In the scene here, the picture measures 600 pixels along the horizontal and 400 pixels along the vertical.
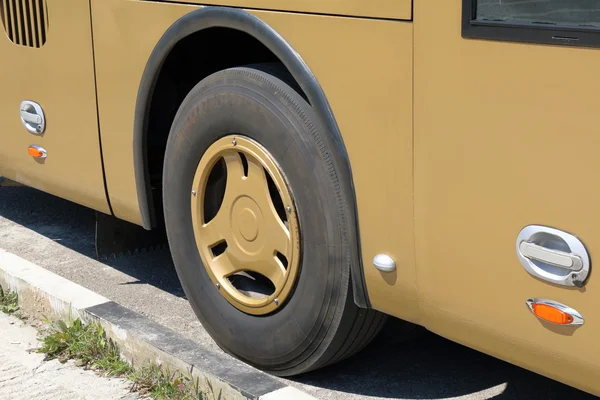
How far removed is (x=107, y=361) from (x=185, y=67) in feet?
3.53

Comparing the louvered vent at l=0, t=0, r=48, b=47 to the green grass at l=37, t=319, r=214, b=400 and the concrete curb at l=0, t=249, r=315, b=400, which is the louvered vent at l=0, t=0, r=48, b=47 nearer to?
the concrete curb at l=0, t=249, r=315, b=400

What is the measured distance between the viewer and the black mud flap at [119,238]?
4250mm

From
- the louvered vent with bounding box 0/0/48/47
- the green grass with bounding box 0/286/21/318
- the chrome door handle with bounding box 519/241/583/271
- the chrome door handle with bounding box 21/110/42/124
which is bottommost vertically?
the green grass with bounding box 0/286/21/318

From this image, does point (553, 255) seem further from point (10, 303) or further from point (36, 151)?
point (36, 151)

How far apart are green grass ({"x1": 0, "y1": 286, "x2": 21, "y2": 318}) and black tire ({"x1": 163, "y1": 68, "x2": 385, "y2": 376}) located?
77 cm

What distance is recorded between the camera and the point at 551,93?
7.10 ft

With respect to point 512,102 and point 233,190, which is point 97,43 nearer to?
point 233,190

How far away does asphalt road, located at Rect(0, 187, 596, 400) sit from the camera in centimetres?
317

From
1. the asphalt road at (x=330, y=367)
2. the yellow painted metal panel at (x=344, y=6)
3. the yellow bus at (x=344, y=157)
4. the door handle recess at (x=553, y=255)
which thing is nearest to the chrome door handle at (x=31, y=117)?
the yellow bus at (x=344, y=157)

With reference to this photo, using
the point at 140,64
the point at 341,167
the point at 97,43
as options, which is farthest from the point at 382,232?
the point at 97,43

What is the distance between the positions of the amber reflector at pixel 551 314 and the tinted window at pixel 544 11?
2.14ft

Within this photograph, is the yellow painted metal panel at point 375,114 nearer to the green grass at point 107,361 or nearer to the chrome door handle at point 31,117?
the green grass at point 107,361

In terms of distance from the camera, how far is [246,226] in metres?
3.17

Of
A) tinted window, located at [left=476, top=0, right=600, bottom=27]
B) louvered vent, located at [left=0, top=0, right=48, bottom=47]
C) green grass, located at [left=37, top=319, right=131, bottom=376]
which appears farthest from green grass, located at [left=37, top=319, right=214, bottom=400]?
tinted window, located at [left=476, top=0, right=600, bottom=27]
